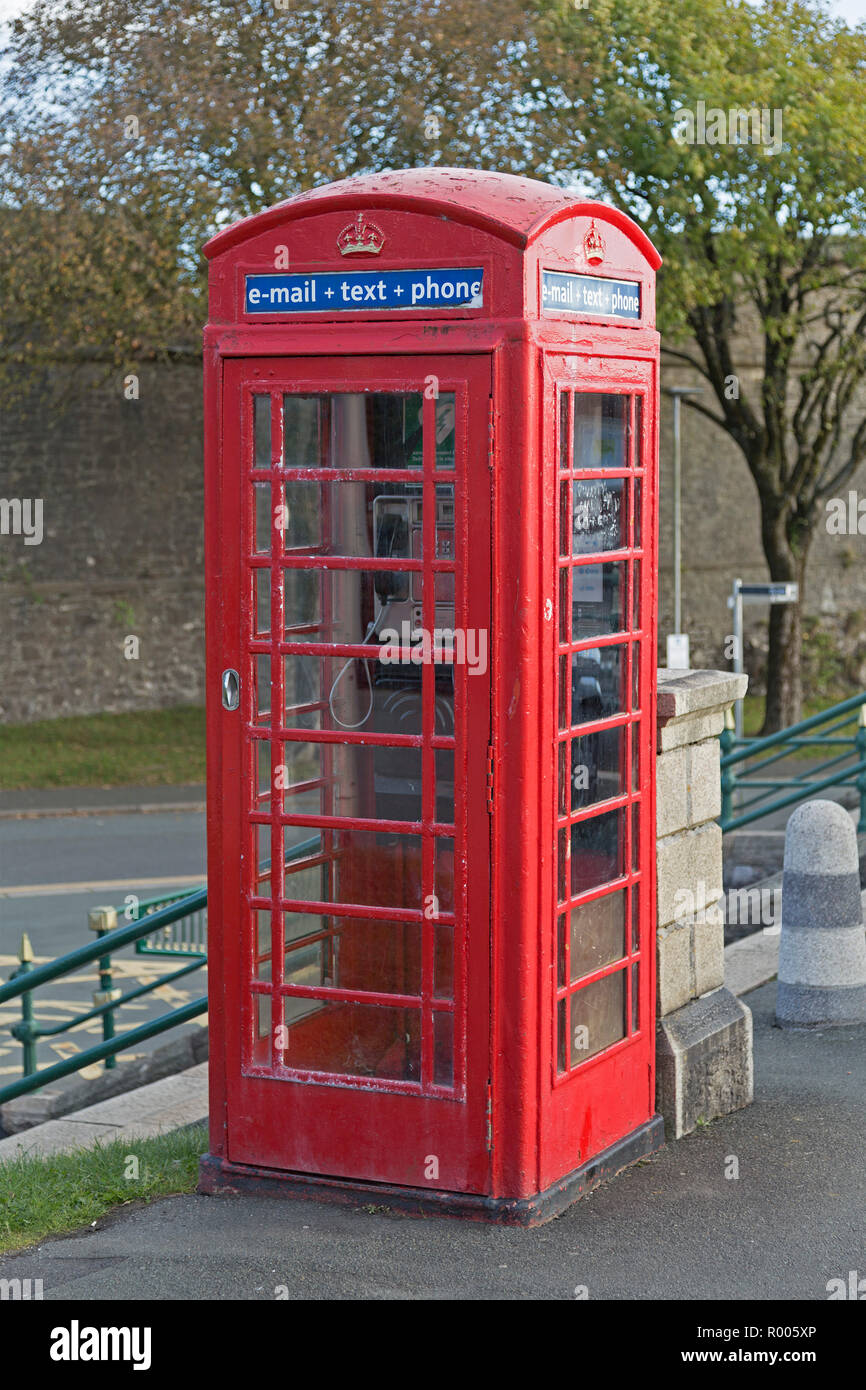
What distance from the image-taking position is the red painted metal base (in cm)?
492

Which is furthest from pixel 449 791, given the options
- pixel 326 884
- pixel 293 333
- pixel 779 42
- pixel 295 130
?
pixel 779 42

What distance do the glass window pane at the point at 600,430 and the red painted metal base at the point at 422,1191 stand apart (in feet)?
6.98

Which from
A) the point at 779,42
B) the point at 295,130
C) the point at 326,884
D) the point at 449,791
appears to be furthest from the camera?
the point at 779,42

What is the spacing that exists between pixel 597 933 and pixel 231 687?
4.44 ft

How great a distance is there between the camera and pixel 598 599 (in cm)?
518

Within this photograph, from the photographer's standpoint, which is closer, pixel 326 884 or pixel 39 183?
pixel 326 884

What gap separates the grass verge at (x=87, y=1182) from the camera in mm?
5180

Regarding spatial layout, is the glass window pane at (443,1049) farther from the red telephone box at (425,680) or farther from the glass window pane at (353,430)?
the glass window pane at (353,430)

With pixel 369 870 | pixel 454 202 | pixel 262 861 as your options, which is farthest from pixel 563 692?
pixel 454 202

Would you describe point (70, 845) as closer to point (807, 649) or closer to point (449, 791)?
point (449, 791)

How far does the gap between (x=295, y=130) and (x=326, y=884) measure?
14.9 m

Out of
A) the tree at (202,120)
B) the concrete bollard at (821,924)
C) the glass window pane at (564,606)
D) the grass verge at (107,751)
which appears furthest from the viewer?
the grass verge at (107,751)

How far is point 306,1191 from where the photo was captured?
16.9 feet

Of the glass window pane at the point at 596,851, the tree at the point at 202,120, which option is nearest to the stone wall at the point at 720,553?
the tree at the point at 202,120
